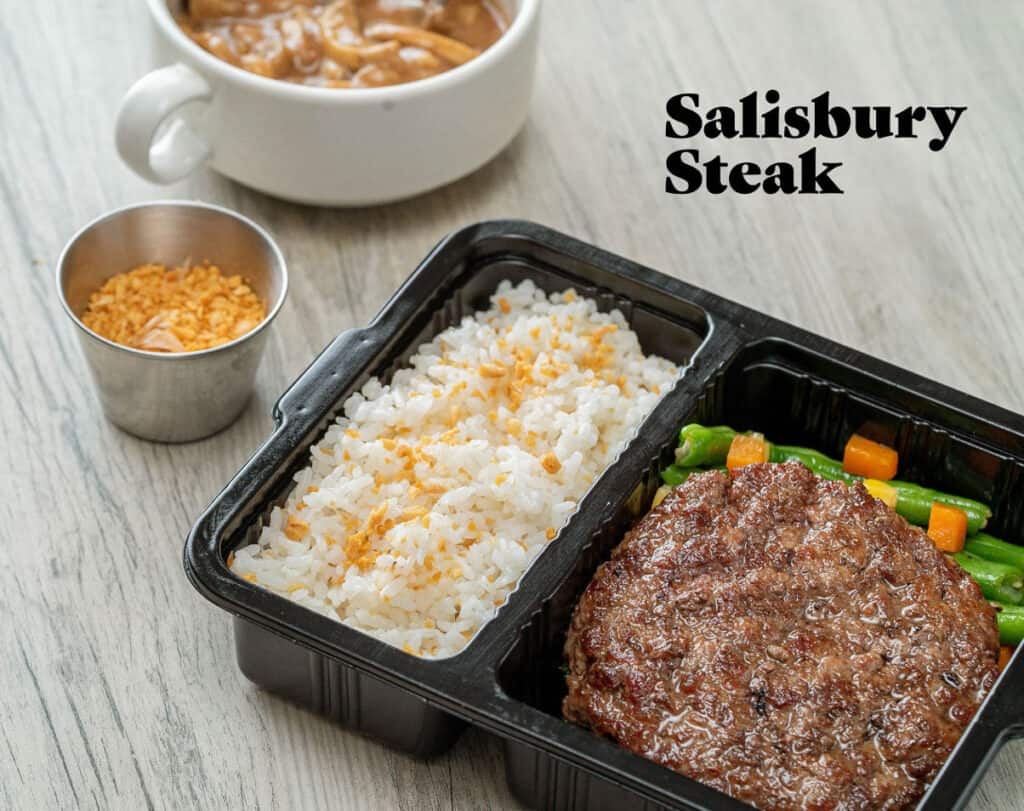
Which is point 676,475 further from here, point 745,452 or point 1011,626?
A: point 1011,626

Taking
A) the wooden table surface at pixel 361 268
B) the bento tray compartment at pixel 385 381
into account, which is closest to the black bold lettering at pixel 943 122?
the wooden table surface at pixel 361 268

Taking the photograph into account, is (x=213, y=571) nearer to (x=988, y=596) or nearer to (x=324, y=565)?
(x=324, y=565)

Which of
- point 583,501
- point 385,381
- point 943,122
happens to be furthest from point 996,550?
point 943,122

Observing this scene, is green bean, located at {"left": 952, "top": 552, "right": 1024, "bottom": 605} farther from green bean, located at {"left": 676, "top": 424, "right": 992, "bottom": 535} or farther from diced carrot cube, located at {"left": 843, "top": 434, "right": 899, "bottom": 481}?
diced carrot cube, located at {"left": 843, "top": 434, "right": 899, "bottom": 481}

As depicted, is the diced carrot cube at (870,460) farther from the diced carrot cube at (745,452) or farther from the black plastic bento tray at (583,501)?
the diced carrot cube at (745,452)

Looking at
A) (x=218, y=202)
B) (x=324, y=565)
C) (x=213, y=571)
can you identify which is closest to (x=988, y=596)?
(x=324, y=565)

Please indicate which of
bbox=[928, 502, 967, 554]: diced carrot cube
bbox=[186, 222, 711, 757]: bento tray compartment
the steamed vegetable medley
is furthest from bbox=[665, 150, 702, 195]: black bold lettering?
bbox=[928, 502, 967, 554]: diced carrot cube

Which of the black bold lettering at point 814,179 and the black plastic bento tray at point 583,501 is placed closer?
the black plastic bento tray at point 583,501
